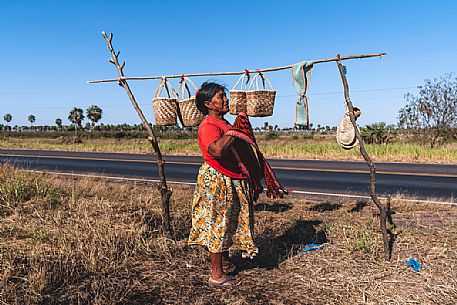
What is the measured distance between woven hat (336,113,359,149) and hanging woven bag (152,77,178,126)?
2205mm

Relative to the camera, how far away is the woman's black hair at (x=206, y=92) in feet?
12.1

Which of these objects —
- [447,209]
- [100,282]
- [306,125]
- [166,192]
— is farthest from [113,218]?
[447,209]

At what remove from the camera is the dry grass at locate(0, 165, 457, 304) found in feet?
11.6

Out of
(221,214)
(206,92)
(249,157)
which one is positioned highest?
(206,92)

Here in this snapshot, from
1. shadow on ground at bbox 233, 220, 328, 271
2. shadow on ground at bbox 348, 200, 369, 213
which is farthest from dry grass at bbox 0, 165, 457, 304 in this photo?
shadow on ground at bbox 348, 200, 369, 213

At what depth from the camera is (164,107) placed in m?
5.50

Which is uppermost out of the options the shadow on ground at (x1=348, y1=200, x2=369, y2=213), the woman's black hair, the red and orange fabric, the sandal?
the woman's black hair

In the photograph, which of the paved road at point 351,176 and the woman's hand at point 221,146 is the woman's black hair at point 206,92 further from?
the paved road at point 351,176

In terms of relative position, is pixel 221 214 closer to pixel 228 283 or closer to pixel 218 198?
pixel 218 198

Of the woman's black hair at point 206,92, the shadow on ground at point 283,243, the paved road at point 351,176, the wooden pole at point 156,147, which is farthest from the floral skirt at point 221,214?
the paved road at point 351,176

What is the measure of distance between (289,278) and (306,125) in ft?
5.83

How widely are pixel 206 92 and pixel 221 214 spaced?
44.1 inches

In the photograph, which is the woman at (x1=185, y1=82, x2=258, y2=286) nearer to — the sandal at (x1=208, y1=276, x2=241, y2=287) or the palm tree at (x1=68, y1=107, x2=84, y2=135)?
the sandal at (x1=208, y1=276, x2=241, y2=287)

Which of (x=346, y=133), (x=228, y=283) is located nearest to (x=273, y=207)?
(x=346, y=133)
